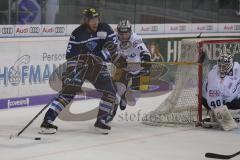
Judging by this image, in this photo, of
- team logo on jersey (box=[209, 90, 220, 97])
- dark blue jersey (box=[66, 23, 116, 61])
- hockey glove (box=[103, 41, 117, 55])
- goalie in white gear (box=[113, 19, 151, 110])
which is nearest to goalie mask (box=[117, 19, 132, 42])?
goalie in white gear (box=[113, 19, 151, 110])

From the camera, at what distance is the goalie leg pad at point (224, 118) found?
7586 mm

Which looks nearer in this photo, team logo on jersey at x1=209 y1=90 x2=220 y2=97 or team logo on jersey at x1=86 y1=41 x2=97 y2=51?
team logo on jersey at x1=86 y1=41 x2=97 y2=51

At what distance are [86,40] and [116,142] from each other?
1113mm

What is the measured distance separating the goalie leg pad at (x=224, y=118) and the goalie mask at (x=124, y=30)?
4.20ft

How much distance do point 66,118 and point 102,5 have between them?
3.27 metres

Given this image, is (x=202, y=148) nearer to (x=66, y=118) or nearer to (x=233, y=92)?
(x=233, y=92)

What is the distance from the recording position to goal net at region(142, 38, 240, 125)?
8.02 m

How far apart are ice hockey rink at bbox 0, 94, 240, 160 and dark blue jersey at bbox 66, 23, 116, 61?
846 mm

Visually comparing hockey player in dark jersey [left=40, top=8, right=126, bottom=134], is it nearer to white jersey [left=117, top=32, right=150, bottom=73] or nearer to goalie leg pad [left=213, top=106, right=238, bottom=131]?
white jersey [left=117, top=32, right=150, bottom=73]

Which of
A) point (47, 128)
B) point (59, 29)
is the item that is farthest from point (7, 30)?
point (47, 128)

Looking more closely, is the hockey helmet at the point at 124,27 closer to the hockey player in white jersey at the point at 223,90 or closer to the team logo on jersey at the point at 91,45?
the team logo on jersey at the point at 91,45

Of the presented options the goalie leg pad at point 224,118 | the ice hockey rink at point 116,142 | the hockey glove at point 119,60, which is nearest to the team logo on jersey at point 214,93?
the goalie leg pad at point 224,118

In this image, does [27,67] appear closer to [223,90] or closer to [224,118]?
[223,90]

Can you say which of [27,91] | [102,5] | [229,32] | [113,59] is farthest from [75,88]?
[229,32]
